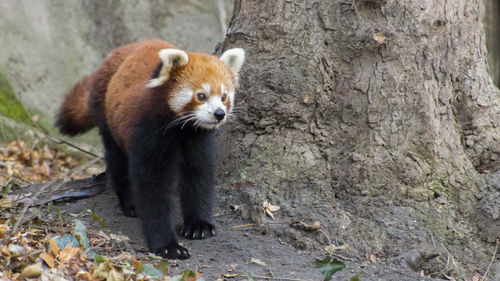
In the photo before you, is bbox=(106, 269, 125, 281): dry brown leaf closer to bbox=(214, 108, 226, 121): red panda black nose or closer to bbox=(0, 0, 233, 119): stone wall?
bbox=(214, 108, 226, 121): red panda black nose

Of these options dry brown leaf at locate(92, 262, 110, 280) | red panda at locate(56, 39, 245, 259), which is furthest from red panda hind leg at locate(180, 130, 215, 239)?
dry brown leaf at locate(92, 262, 110, 280)

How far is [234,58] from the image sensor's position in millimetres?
4840

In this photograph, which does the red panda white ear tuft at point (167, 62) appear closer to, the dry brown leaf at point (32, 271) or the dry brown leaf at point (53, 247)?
the dry brown leaf at point (53, 247)

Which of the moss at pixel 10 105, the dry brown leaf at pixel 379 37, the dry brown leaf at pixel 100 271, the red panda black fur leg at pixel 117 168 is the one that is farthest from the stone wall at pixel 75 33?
the dry brown leaf at pixel 100 271

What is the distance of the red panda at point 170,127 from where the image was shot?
175 inches

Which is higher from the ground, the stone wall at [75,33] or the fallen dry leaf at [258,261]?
the stone wall at [75,33]

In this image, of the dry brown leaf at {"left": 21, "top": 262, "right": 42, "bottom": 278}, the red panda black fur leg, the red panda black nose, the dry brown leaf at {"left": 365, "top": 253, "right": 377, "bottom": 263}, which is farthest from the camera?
the red panda black fur leg

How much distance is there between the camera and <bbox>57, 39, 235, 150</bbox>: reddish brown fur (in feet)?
14.7

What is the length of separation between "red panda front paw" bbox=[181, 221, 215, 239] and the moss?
4.70 metres

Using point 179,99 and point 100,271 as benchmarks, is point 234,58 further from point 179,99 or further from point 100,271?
point 100,271

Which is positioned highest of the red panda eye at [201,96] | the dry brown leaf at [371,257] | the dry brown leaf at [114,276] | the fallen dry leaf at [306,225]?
the red panda eye at [201,96]

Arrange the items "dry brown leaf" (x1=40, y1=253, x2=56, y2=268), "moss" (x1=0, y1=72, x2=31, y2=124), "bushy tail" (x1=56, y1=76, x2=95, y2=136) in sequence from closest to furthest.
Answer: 1. "dry brown leaf" (x1=40, y1=253, x2=56, y2=268)
2. "bushy tail" (x1=56, y1=76, x2=95, y2=136)
3. "moss" (x1=0, y1=72, x2=31, y2=124)

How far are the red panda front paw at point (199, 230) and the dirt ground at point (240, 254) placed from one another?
5 centimetres

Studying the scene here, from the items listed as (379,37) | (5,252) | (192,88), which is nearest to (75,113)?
(192,88)
